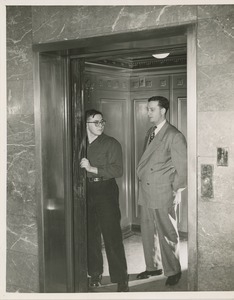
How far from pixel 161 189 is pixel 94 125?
53cm

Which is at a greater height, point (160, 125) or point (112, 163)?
point (160, 125)

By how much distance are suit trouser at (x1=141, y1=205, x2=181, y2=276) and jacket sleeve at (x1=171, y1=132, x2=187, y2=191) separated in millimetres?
188

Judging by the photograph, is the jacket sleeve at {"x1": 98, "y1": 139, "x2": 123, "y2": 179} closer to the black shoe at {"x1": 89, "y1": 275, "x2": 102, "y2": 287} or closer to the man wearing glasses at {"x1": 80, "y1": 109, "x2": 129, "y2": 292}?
the man wearing glasses at {"x1": 80, "y1": 109, "x2": 129, "y2": 292}

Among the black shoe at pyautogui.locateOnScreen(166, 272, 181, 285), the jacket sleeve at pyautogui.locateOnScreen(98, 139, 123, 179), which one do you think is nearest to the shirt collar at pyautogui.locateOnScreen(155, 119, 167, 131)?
the jacket sleeve at pyautogui.locateOnScreen(98, 139, 123, 179)

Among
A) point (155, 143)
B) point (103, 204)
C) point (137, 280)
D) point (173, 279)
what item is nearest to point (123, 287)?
point (137, 280)

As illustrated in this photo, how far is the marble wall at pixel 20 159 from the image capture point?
1.60m

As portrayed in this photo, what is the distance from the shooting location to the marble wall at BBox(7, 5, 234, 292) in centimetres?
124

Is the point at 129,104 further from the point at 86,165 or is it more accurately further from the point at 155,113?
the point at 86,165

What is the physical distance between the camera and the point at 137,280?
2127mm

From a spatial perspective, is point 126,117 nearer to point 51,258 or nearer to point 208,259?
point 51,258

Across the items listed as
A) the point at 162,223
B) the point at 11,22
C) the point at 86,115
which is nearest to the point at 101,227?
the point at 162,223

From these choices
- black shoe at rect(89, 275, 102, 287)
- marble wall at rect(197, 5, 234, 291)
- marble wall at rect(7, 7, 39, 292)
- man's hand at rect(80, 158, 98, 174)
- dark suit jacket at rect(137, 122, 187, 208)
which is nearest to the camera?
marble wall at rect(197, 5, 234, 291)

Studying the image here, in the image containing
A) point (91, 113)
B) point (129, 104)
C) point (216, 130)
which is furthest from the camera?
point (129, 104)

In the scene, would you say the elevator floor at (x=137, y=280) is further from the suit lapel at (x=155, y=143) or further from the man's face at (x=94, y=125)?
the man's face at (x=94, y=125)
